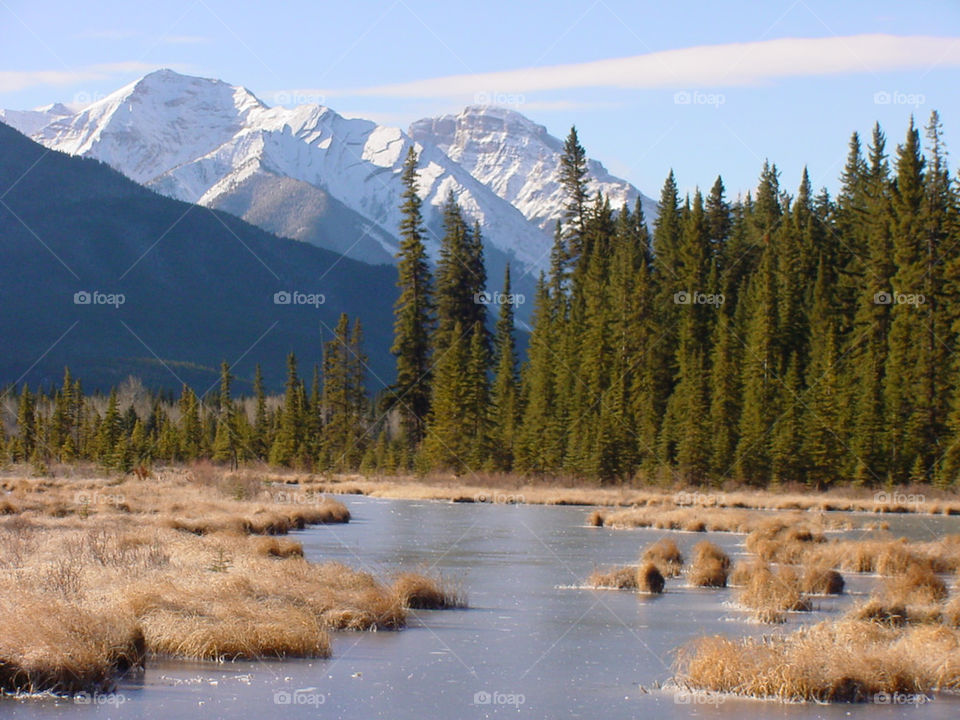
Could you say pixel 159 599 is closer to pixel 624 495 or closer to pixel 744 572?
pixel 744 572

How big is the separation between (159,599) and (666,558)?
14.9m

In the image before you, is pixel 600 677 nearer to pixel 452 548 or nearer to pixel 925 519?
pixel 452 548

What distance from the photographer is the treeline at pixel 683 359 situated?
73.4 meters

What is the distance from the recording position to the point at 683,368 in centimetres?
8200

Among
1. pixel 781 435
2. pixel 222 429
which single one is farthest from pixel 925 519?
pixel 222 429

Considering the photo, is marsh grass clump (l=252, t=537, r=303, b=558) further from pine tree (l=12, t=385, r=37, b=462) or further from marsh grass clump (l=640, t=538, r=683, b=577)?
pine tree (l=12, t=385, r=37, b=462)

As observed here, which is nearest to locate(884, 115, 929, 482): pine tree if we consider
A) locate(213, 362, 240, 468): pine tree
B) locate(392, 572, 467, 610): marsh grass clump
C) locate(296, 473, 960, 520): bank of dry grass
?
locate(296, 473, 960, 520): bank of dry grass

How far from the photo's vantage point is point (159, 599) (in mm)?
20078

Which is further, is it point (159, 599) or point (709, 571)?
point (709, 571)

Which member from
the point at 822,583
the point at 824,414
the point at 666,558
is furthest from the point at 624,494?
the point at 822,583

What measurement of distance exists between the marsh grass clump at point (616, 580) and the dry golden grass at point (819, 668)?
29.7 ft

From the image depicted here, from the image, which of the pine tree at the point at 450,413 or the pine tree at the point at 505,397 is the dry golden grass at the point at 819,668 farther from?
the pine tree at the point at 450,413

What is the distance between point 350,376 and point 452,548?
228ft

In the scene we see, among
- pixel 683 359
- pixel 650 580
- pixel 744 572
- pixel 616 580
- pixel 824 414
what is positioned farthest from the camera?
pixel 683 359
